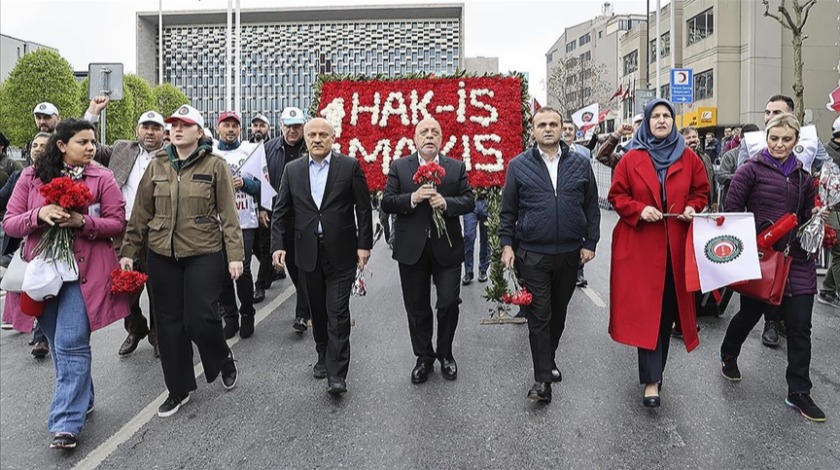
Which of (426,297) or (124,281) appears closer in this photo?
(124,281)

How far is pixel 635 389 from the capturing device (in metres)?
4.63

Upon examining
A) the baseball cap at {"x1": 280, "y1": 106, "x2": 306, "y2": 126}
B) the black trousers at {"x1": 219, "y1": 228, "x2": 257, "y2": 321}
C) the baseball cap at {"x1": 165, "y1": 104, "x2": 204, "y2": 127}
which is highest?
the baseball cap at {"x1": 280, "y1": 106, "x2": 306, "y2": 126}

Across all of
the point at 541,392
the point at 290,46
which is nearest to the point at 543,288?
the point at 541,392

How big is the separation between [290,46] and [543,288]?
8412 cm

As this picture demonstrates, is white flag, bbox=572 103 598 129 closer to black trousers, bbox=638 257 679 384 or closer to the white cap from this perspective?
black trousers, bbox=638 257 679 384

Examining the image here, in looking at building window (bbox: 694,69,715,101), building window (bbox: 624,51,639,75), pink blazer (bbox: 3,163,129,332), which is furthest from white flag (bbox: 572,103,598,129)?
building window (bbox: 624,51,639,75)

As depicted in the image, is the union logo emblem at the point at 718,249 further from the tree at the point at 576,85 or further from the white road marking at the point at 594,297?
the tree at the point at 576,85

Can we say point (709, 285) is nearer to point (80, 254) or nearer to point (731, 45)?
point (80, 254)

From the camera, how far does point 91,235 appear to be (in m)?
4.10

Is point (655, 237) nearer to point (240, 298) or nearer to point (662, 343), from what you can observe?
point (662, 343)

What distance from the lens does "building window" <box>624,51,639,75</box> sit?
169 feet

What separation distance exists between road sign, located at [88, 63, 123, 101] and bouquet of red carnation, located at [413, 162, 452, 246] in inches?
284

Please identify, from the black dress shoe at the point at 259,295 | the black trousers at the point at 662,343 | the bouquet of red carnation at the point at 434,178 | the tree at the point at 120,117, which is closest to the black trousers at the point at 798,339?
the black trousers at the point at 662,343

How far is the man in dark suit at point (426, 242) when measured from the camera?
4781 millimetres
